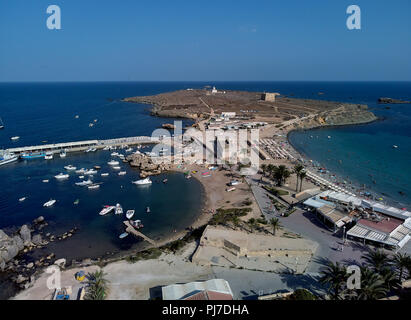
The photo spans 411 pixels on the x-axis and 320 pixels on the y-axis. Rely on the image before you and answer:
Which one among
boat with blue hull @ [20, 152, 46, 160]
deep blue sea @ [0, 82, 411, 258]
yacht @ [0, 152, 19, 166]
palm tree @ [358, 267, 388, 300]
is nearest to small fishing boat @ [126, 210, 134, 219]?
deep blue sea @ [0, 82, 411, 258]

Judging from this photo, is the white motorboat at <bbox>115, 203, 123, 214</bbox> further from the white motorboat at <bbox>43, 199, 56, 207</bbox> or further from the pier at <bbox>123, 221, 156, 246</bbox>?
the white motorboat at <bbox>43, 199, 56, 207</bbox>

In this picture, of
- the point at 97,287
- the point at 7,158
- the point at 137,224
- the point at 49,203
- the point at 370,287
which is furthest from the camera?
the point at 7,158

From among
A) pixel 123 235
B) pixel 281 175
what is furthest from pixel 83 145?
pixel 281 175

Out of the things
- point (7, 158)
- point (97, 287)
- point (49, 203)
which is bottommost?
point (97, 287)

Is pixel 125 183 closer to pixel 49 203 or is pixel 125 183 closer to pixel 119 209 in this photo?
pixel 119 209

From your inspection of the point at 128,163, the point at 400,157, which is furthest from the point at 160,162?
the point at 400,157

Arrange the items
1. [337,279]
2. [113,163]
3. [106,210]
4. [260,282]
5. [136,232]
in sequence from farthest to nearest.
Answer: [113,163] < [106,210] < [136,232] < [260,282] < [337,279]

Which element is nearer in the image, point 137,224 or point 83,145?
point 137,224
